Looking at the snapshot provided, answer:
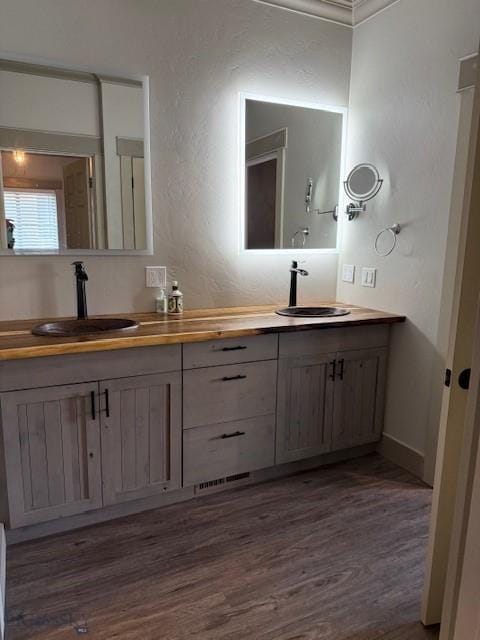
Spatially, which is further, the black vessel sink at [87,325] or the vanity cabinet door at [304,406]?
the vanity cabinet door at [304,406]

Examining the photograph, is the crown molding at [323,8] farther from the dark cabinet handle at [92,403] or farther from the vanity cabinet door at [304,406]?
the dark cabinet handle at [92,403]

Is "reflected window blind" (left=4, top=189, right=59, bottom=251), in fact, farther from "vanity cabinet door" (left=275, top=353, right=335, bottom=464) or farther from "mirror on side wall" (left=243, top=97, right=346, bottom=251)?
"vanity cabinet door" (left=275, top=353, right=335, bottom=464)

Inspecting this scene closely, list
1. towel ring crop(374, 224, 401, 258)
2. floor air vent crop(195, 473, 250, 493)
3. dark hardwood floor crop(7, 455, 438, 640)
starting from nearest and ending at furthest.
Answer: dark hardwood floor crop(7, 455, 438, 640)
floor air vent crop(195, 473, 250, 493)
towel ring crop(374, 224, 401, 258)

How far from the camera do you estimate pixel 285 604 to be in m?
1.66

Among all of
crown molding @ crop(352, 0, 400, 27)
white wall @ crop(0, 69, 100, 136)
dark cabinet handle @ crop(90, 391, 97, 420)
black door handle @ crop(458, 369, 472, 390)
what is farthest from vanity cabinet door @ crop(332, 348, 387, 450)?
crown molding @ crop(352, 0, 400, 27)

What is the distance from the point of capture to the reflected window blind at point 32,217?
2.18 m

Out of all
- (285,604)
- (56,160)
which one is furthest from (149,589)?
(56,160)

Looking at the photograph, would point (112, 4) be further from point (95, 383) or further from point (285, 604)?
point (285, 604)

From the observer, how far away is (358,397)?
8.63 feet

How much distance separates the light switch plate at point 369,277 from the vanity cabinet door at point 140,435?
1358 mm

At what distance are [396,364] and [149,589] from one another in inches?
67.7

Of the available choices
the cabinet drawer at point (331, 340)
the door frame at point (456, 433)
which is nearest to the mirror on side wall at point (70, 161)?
the cabinet drawer at point (331, 340)

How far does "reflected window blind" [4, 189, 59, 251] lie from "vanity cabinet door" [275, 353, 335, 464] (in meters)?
1.31

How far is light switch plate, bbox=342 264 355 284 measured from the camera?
9.68 feet
